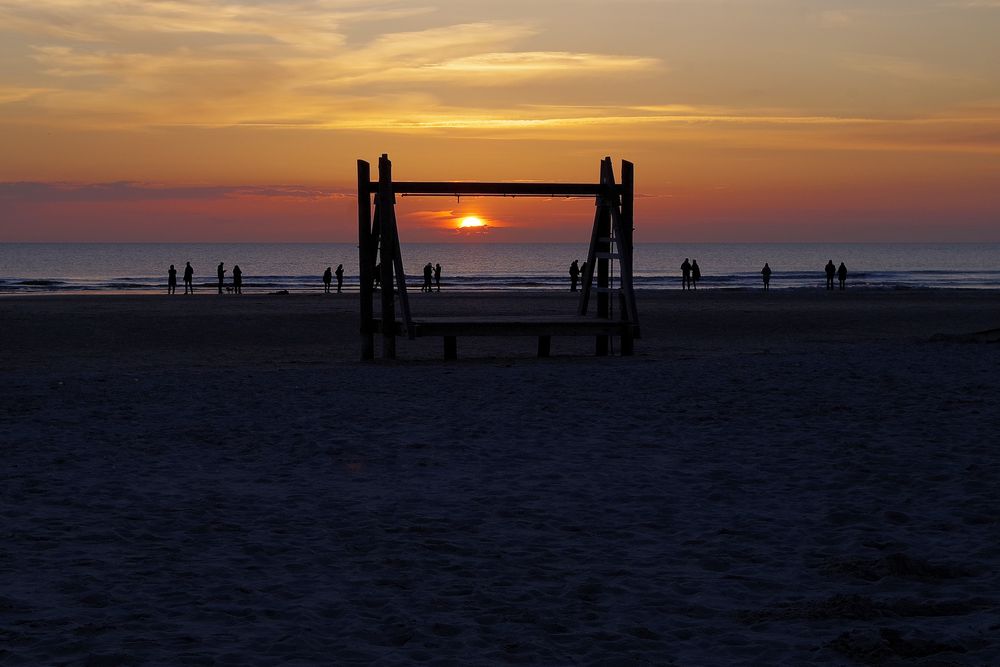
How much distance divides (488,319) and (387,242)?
2.10m

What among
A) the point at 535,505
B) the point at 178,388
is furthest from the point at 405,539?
the point at 178,388

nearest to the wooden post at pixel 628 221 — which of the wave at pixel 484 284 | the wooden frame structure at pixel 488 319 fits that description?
the wooden frame structure at pixel 488 319

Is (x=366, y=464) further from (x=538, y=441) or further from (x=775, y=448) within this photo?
(x=775, y=448)

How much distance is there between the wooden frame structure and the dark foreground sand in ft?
6.57

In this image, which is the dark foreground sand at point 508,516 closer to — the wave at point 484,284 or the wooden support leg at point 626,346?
the wooden support leg at point 626,346

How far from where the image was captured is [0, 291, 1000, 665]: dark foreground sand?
15.9 ft

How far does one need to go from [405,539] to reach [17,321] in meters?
27.1

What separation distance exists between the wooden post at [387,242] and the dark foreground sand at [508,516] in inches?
110

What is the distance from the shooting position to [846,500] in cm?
738

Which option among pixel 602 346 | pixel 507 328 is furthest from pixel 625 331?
pixel 507 328

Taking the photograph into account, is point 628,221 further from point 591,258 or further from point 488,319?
point 488,319

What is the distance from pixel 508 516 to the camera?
7109 millimetres

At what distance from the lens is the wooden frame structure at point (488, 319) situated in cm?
1681

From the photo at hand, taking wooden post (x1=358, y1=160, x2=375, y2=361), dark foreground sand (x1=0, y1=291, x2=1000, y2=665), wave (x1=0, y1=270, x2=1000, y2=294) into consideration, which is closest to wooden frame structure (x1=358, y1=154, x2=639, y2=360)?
wooden post (x1=358, y1=160, x2=375, y2=361)
